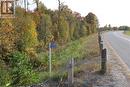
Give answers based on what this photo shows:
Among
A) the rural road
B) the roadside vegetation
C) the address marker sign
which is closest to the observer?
the address marker sign

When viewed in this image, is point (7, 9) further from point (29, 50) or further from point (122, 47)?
point (122, 47)

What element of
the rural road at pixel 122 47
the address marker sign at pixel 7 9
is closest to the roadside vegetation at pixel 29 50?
the rural road at pixel 122 47

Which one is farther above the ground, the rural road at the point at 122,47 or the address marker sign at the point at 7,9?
the address marker sign at the point at 7,9

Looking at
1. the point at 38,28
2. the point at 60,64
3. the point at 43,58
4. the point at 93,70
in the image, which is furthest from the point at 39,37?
the point at 93,70

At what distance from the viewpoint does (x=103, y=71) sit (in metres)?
18.2

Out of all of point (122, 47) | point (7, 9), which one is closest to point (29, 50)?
point (7, 9)

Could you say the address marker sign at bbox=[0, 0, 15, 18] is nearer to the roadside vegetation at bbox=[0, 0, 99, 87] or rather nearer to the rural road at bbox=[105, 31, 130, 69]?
the roadside vegetation at bbox=[0, 0, 99, 87]

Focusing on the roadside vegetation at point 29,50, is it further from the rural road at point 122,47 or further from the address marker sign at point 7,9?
the address marker sign at point 7,9

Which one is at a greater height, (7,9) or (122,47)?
(7,9)

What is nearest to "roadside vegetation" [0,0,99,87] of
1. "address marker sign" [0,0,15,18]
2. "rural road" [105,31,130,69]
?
"rural road" [105,31,130,69]

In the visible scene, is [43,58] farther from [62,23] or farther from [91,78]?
[62,23]

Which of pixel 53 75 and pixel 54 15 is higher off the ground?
pixel 54 15

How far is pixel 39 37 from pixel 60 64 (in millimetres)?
12434

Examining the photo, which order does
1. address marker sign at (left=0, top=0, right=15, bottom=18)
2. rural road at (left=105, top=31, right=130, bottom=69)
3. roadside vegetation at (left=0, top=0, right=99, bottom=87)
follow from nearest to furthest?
address marker sign at (left=0, top=0, right=15, bottom=18), roadside vegetation at (left=0, top=0, right=99, bottom=87), rural road at (left=105, top=31, right=130, bottom=69)
